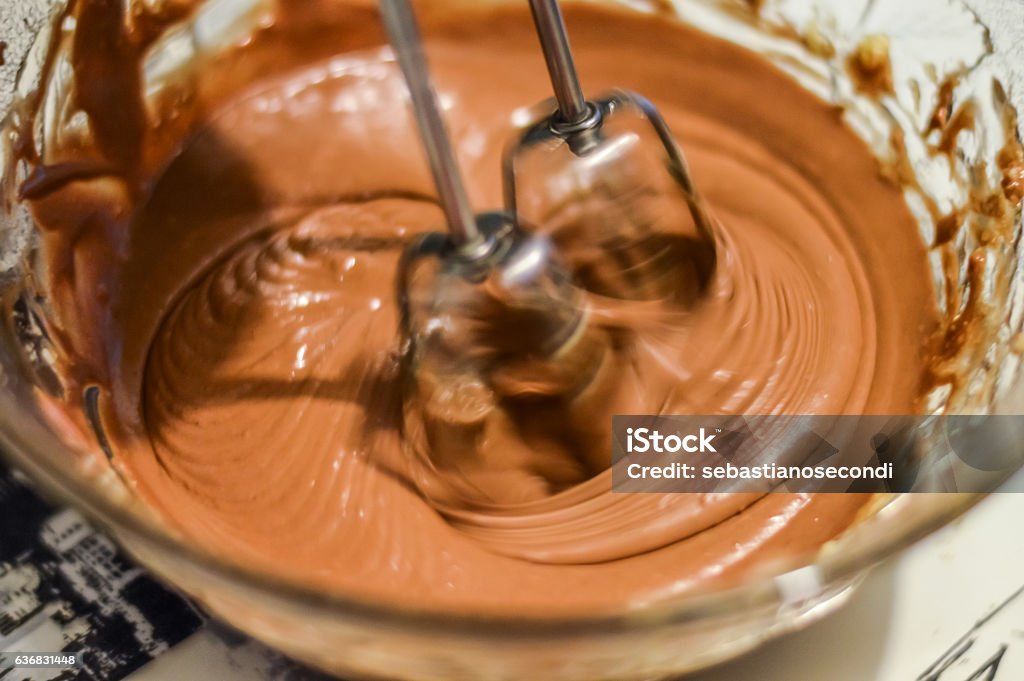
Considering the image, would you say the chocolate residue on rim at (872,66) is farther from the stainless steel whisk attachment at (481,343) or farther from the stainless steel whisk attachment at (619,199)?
the stainless steel whisk attachment at (481,343)

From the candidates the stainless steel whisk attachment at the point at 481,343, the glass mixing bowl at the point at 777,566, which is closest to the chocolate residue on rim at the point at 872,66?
the glass mixing bowl at the point at 777,566

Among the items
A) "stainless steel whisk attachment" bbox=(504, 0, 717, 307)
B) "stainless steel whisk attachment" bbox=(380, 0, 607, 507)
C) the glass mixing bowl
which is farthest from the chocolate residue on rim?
"stainless steel whisk attachment" bbox=(380, 0, 607, 507)

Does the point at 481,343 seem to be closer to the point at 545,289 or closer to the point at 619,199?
the point at 545,289

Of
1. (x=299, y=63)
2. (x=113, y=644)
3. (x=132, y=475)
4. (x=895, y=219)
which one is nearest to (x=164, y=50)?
(x=299, y=63)

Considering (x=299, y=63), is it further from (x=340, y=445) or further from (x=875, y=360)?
(x=875, y=360)

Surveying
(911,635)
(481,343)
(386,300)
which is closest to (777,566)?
(911,635)
